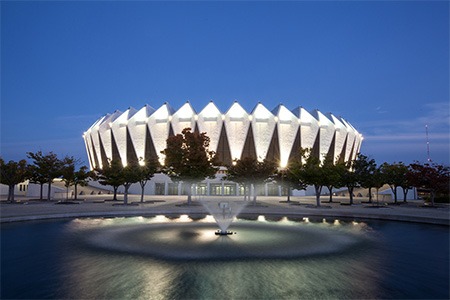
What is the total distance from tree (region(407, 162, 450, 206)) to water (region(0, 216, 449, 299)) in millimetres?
21060

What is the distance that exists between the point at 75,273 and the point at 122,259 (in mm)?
1896

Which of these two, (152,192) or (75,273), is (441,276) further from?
(152,192)

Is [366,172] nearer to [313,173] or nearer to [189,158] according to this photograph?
[313,173]

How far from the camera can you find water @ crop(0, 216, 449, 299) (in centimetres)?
802

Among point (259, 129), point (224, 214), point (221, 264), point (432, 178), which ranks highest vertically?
point (259, 129)

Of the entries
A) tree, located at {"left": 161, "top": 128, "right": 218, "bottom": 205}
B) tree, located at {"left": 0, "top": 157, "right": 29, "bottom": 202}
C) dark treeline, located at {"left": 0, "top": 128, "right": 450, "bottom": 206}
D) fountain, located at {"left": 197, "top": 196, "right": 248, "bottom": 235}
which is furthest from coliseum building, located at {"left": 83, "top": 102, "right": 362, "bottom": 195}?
fountain, located at {"left": 197, "top": 196, "right": 248, "bottom": 235}

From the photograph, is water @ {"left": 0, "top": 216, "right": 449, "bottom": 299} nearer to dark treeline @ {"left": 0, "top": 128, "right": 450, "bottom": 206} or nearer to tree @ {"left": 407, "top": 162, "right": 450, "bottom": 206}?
dark treeline @ {"left": 0, "top": 128, "right": 450, "bottom": 206}

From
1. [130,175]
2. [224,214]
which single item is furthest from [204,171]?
[224,214]

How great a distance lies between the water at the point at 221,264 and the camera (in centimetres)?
802

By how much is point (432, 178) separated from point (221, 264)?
34.1 m

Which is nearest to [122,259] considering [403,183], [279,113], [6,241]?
[6,241]

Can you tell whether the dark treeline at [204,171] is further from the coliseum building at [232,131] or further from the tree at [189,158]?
the coliseum building at [232,131]

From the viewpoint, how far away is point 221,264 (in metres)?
10.3

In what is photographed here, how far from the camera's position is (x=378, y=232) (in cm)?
1741
